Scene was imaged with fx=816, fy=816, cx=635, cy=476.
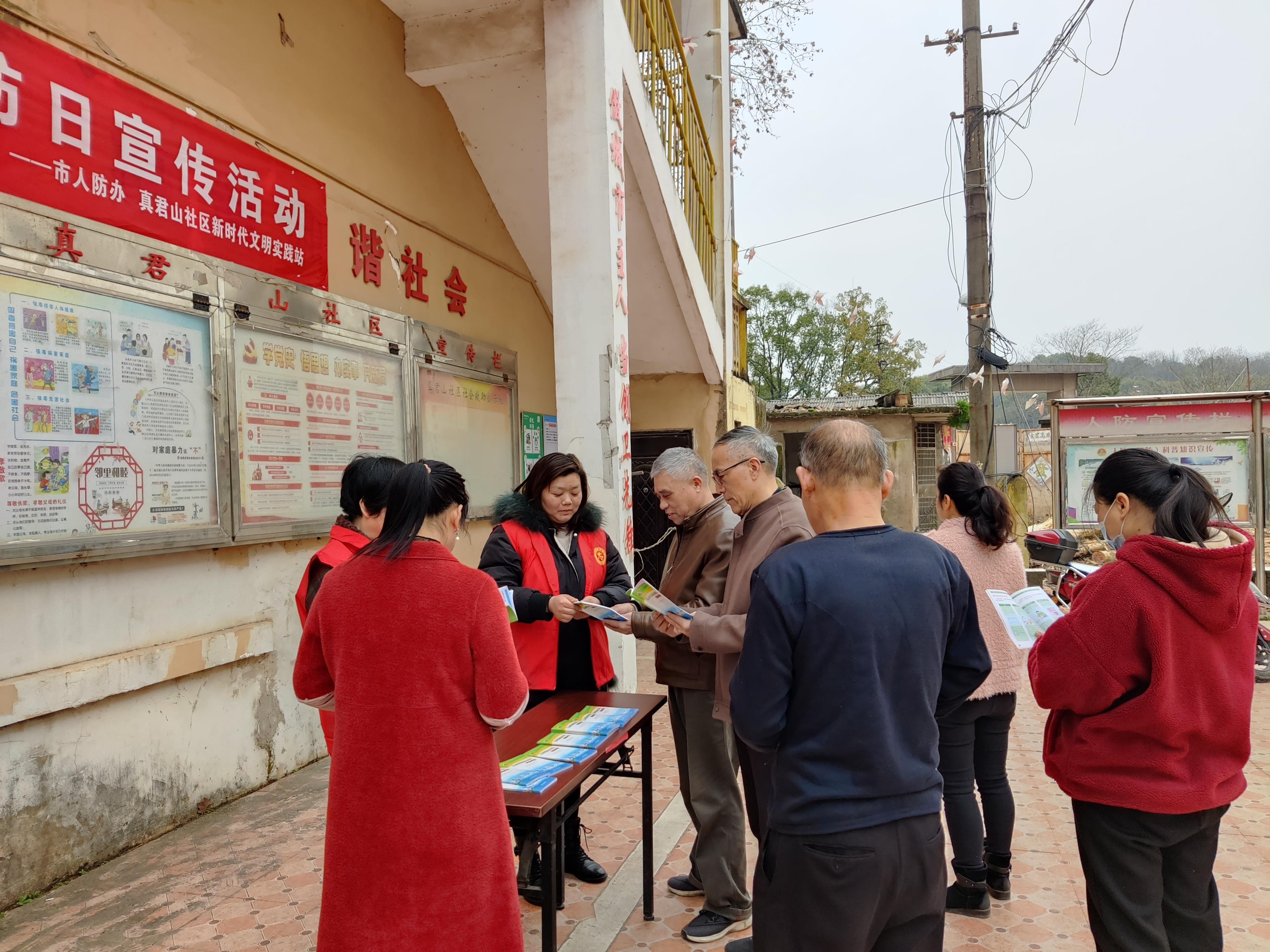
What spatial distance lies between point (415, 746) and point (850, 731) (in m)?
0.89

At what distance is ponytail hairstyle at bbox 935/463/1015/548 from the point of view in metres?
2.82

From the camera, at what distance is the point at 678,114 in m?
6.47

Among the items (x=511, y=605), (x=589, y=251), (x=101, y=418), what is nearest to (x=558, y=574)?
(x=511, y=605)

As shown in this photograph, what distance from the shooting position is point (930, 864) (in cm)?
158

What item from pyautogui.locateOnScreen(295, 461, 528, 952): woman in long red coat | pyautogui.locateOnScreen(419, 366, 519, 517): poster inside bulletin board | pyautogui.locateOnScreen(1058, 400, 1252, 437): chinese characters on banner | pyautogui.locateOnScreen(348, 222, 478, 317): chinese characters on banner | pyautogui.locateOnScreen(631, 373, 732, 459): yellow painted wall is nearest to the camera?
pyautogui.locateOnScreen(295, 461, 528, 952): woman in long red coat

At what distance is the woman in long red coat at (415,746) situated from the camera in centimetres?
171

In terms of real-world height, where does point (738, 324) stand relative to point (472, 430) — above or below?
above

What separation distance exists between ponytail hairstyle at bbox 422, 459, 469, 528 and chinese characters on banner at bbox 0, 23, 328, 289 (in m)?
2.21

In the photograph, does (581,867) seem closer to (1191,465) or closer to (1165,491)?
(1165,491)

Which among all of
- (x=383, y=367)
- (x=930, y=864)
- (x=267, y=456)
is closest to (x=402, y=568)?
(x=930, y=864)

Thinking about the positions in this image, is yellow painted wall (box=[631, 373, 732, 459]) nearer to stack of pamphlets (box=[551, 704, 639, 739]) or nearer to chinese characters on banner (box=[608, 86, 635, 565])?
chinese characters on banner (box=[608, 86, 635, 565])

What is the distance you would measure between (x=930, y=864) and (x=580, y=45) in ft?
13.7

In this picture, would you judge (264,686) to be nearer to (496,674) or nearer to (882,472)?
(496,674)

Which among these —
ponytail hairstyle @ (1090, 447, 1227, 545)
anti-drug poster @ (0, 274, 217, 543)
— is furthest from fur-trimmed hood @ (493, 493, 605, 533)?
ponytail hairstyle @ (1090, 447, 1227, 545)
